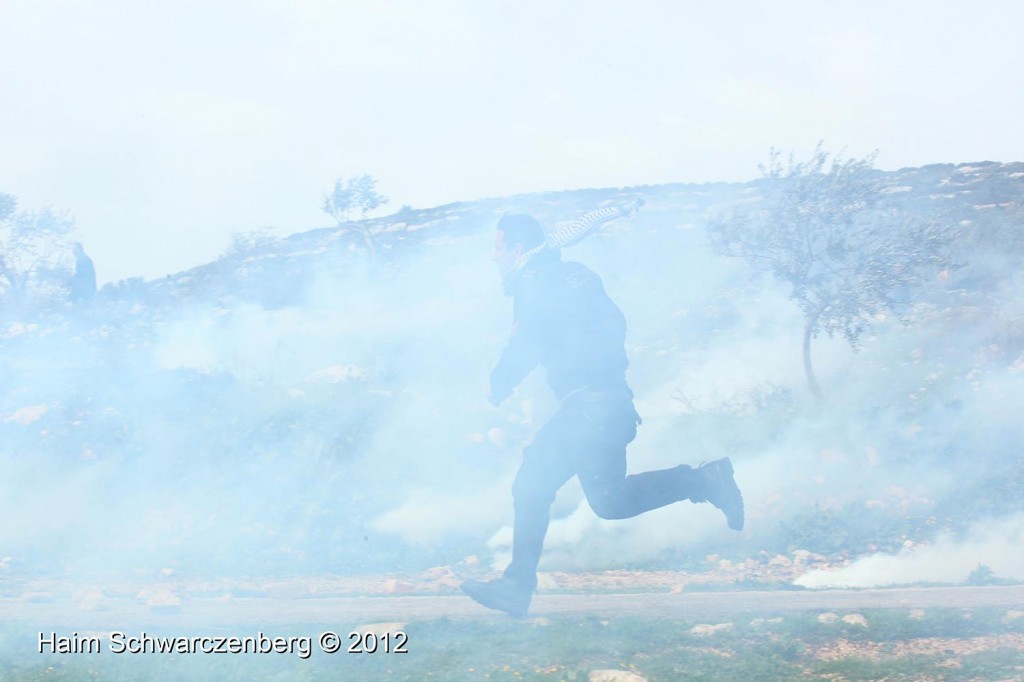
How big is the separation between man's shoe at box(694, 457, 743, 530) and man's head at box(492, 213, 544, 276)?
1.90 metres

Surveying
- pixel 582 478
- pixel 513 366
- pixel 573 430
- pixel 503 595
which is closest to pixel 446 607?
pixel 503 595

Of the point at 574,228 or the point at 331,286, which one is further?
the point at 331,286

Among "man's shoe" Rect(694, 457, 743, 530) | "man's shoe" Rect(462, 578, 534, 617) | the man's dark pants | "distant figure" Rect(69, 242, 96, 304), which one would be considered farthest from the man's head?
"distant figure" Rect(69, 242, 96, 304)

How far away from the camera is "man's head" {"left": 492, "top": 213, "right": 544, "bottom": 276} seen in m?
7.00

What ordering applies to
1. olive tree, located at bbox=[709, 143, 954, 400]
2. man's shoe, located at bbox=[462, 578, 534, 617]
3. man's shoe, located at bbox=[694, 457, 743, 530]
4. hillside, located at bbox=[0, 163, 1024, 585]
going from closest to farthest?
man's shoe, located at bbox=[694, 457, 743, 530] < man's shoe, located at bbox=[462, 578, 534, 617] < hillside, located at bbox=[0, 163, 1024, 585] < olive tree, located at bbox=[709, 143, 954, 400]

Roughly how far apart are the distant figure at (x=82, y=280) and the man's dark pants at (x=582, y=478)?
Result: 16731mm

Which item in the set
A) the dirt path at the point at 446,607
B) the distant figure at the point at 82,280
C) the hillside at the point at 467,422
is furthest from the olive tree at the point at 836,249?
the distant figure at the point at 82,280

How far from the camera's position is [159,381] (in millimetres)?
15852

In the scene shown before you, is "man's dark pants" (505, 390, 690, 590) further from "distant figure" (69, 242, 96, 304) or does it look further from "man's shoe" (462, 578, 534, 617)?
"distant figure" (69, 242, 96, 304)

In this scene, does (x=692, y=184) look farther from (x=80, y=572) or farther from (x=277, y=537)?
(x=80, y=572)

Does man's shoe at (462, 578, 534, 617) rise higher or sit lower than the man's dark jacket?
lower

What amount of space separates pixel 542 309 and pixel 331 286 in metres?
16.2

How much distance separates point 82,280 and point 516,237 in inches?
644

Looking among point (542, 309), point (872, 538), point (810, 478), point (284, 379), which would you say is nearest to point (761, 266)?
point (810, 478)
